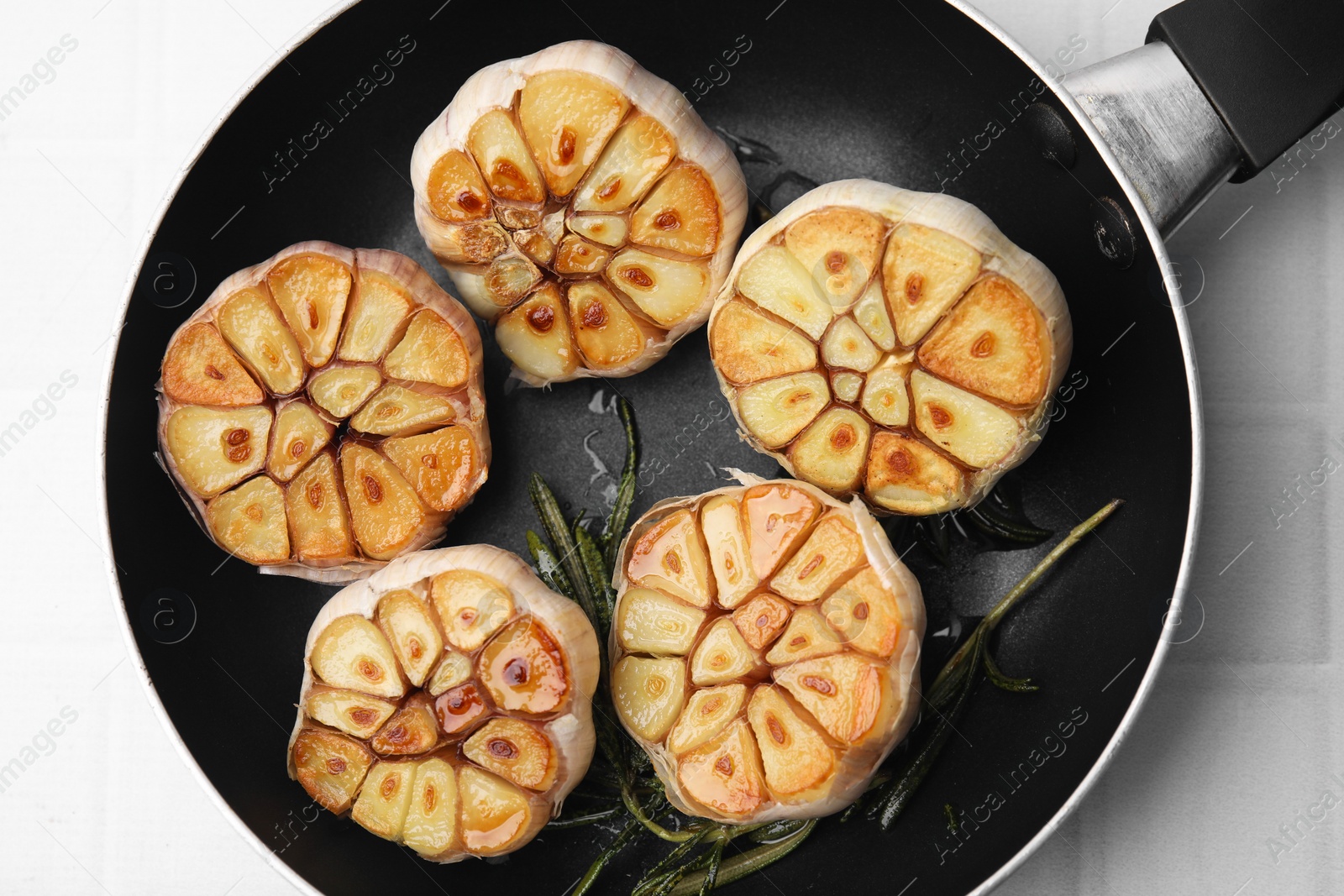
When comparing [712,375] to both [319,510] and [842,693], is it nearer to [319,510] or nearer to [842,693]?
[842,693]

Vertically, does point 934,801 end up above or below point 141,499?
below

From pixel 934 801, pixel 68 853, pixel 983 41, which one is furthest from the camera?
pixel 68 853

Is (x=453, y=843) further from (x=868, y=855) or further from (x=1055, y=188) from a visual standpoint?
(x=1055, y=188)

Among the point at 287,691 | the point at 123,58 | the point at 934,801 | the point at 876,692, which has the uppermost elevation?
the point at 123,58

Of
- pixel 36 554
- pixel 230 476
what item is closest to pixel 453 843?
pixel 230 476

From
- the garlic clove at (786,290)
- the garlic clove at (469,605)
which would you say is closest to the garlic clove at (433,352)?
the garlic clove at (469,605)

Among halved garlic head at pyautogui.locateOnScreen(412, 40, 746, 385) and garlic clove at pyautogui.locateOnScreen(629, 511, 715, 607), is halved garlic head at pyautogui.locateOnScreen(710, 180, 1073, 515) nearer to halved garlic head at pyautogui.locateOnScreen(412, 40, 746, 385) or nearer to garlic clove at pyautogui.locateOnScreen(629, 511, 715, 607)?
halved garlic head at pyautogui.locateOnScreen(412, 40, 746, 385)
